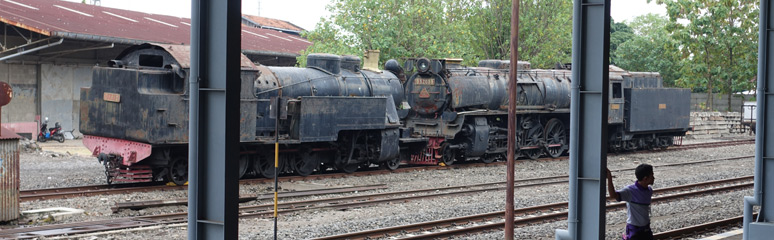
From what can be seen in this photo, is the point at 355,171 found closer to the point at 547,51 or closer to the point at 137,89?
the point at 137,89

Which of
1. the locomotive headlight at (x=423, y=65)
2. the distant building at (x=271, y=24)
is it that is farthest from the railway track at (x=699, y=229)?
the distant building at (x=271, y=24)

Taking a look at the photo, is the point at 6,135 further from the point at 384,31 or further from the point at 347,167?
the point at 384,31

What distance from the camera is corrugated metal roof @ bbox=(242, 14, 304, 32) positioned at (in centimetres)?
6020

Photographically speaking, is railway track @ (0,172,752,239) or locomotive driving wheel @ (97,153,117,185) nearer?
railway track @ (0,172,752,239)

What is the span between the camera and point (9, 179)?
442 inches

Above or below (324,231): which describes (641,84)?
Result: above

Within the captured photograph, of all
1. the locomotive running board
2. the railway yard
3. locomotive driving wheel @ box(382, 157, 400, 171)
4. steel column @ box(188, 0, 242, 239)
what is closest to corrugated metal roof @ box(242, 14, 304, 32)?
the railway yard

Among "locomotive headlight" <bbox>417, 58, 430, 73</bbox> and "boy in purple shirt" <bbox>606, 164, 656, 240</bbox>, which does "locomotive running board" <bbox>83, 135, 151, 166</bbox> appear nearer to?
"locomotive headlight" <bbox>417, 58, 430, 73</bbox>

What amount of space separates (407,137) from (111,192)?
915 centimetres

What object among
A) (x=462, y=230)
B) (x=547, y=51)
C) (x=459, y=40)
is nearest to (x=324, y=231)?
(x=462, y=230)

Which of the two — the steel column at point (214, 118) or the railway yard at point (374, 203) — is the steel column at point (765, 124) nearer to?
the railway yard at point (374, 203)

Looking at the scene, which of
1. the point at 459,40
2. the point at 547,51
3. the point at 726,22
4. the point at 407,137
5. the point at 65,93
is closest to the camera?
the point at 407,137

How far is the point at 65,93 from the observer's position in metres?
28.4

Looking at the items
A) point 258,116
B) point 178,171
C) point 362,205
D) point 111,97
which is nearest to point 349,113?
point 258,116
